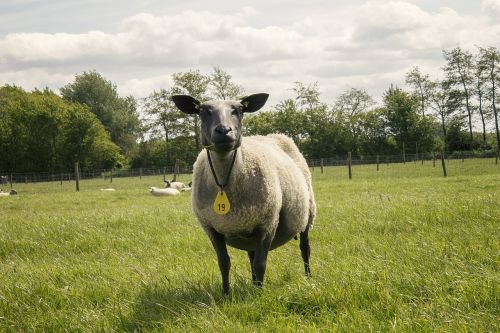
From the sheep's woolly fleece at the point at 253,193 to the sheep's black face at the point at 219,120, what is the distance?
45 centimetres

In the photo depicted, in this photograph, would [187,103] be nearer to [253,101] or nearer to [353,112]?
[253,101]

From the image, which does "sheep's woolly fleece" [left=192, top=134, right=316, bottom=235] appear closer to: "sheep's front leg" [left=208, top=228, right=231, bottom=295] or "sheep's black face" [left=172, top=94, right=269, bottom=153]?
"sheep's front leg" [left=208, top=228, right=231, bottom=295]

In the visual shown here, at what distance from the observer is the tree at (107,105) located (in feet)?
268

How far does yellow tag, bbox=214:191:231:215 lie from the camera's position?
4.65 metres

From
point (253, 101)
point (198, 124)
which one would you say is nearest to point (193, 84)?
point (198, 124)

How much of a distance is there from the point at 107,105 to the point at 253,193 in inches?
3279

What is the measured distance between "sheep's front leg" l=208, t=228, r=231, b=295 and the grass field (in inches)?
5.5

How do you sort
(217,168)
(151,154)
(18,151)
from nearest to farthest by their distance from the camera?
1. (217,168)
2. (18,151)
3. (151,154)

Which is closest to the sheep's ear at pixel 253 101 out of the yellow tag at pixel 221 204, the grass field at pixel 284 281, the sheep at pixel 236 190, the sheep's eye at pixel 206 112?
the sheep at pixel 236 190

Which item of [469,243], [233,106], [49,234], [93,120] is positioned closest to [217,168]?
[233,106]

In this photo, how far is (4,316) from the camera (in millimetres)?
4711

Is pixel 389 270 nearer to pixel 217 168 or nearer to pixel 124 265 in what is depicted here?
pixel 217 168

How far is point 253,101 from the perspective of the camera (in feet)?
17.4

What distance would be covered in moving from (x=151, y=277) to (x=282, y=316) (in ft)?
6.99
